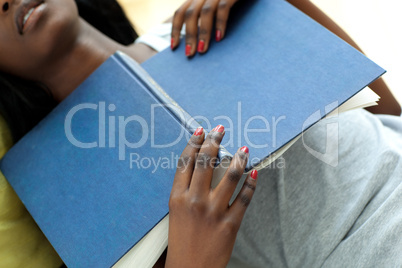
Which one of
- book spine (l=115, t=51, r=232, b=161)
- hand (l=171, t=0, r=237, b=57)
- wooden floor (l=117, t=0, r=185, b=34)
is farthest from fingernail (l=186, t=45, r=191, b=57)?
wooden floor (l=117, t=0, r=185, b=34)

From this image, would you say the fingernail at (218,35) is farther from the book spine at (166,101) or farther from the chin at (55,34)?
the chin at (55,34)

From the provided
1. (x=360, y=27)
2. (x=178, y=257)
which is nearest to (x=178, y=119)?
(x=178, y=257)

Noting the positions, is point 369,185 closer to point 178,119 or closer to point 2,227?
point 178,119

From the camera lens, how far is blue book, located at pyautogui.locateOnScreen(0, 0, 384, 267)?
0.53 m

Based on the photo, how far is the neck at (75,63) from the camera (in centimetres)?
78

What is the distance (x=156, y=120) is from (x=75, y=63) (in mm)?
330

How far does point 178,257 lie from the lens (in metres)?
0.51

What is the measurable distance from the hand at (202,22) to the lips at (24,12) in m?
0.27

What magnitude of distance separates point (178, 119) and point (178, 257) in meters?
0.19

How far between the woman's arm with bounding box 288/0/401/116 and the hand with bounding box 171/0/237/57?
187 millimetres

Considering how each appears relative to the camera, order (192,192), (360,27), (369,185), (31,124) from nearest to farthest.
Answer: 1. (192,192)
2. (369,185)
3. (31,124)
4. (360,27)

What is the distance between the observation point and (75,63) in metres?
0.79

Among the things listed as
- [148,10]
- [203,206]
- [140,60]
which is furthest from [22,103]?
[148,10]

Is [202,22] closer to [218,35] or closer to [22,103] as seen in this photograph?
[218,35]
